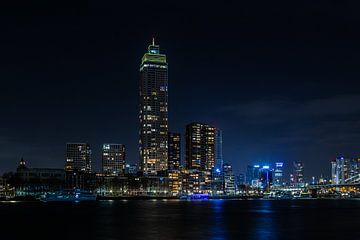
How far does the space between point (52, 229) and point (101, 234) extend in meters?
10.2

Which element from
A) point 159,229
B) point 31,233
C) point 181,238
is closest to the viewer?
point 181,238

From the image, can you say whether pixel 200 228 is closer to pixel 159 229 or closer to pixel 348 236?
pixel 159 229

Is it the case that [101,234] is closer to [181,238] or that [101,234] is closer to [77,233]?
[77,233]

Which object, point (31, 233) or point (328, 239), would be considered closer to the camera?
point (328, 239)

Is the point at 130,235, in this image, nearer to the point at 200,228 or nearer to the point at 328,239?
the point at 200,228

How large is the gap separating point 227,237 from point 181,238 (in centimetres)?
639

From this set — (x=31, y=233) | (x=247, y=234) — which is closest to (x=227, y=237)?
(x=247, y=234)

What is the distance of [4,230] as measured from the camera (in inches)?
3049

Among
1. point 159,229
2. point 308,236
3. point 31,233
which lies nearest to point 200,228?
point 159,229

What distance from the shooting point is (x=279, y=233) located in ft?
249

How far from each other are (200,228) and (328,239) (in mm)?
20927

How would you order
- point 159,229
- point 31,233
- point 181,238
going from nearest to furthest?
point 181,238 → point 31,233 → point 159,229

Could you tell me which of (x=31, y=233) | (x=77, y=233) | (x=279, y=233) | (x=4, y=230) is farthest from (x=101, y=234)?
(x=279, y=233)

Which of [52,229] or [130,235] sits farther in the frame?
[52,229]
